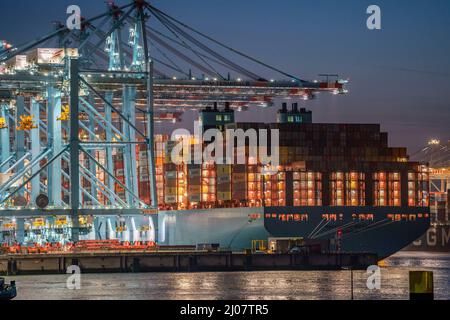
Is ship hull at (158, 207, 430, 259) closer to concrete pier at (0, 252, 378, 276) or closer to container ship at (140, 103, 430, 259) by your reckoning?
container ship at (140, 103, 430, 259)

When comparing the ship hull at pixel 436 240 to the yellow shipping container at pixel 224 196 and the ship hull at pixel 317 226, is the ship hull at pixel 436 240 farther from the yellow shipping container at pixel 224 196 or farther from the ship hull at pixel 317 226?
the yellow shipping container at pixel 224 196

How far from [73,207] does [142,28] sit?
13.4 metres

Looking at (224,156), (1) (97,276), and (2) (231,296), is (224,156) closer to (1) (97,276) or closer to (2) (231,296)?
(1) (97,276)

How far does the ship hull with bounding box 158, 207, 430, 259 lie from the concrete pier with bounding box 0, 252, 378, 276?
585 centimetres

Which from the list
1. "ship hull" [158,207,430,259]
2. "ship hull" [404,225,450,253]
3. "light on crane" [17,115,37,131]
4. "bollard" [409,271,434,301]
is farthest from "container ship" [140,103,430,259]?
"bollard" [409,271,434,301]

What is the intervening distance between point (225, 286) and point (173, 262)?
560 inches

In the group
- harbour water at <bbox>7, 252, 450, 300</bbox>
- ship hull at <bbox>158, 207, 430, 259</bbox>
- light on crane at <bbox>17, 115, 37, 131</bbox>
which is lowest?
harbour water at <bbox>7, 252, 450, 300</bbox>

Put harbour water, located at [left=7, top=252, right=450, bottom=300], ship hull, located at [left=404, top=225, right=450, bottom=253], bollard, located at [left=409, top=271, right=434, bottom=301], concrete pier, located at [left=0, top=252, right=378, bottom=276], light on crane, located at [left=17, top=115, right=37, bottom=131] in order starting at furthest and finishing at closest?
ship hull, located at [left=404, top=225, right=450, bottom=253] < light on crane, located at [left=17, top=115, right=37, bottom=131] < concrete pier, located at [left=0, top=252, right=378, bottom=276] < harbour water, located at [left=7, top=252, right=450, bottom=300] < bollard, located at [left=409, top=271, right=434, bottom=301]

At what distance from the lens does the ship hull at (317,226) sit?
84750mm

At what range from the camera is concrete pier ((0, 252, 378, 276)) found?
72.9 metres

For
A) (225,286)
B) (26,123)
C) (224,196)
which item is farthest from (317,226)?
(225,286)

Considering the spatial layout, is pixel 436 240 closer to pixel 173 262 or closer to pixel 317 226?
pixel 317 226

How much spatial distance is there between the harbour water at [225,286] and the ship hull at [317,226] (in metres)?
8.89

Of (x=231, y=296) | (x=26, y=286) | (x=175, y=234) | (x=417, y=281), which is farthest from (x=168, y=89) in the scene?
(x=417, y=281)
